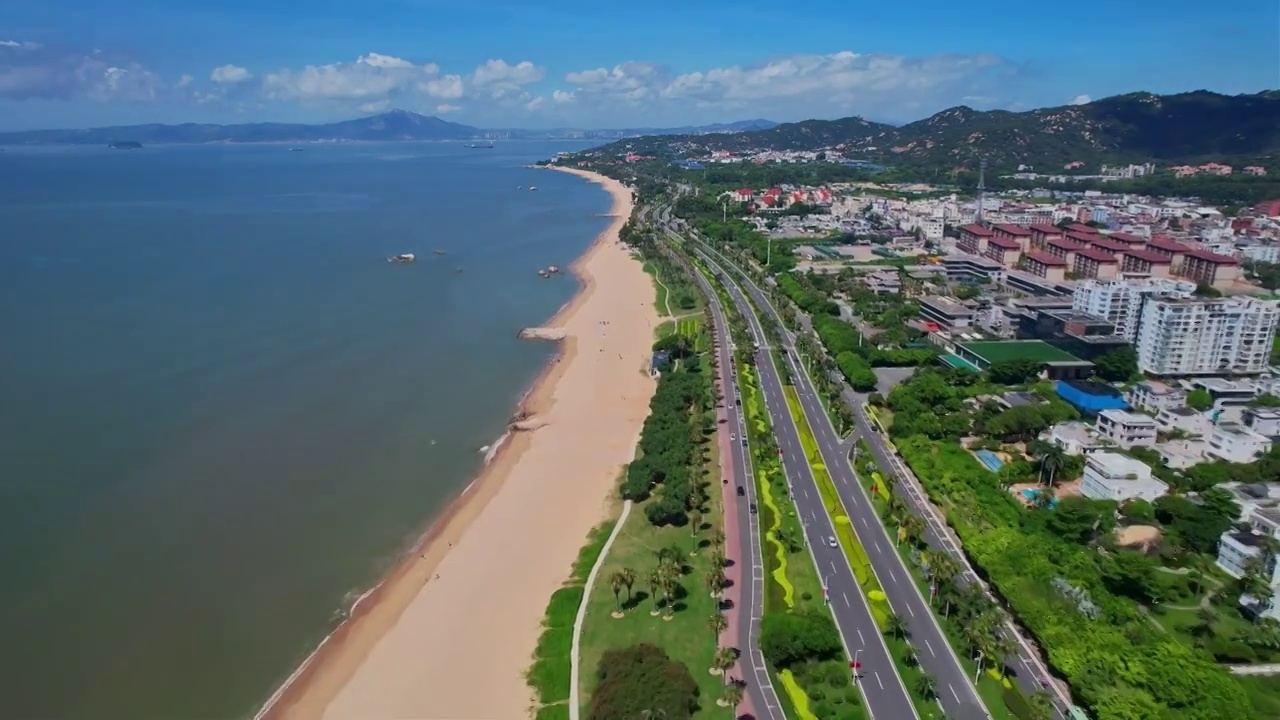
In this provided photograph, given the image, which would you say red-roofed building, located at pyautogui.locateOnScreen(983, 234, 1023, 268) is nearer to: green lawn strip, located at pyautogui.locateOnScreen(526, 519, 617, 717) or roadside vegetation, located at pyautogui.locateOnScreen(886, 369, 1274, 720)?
roadside vegetation, located at pyautogui.locateOnScreen(886, 369, 1274, 720)

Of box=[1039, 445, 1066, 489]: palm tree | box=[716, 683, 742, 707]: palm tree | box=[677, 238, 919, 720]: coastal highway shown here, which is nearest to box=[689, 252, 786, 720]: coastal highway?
box=[716, 683, 742, 707]: palm tree

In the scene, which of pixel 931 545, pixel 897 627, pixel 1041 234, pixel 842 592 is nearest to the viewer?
pixel 897 627

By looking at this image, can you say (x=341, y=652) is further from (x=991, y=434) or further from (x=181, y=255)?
(x=181, y=255)

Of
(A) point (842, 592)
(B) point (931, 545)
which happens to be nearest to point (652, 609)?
(A) point (842, 592)

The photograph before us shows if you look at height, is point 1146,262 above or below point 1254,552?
above

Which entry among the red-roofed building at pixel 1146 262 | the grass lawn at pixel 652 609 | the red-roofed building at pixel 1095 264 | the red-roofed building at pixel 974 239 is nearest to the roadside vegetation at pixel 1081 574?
the grass lawn at pixel 652 609

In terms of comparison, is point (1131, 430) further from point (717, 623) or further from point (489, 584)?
point (489, 584)

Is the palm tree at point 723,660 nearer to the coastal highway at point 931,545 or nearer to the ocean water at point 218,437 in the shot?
the coastal highway at point 931,545
